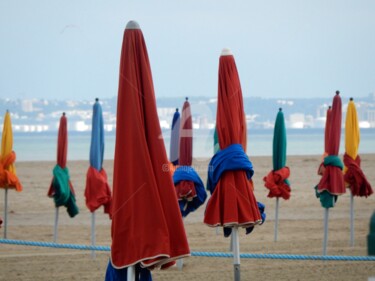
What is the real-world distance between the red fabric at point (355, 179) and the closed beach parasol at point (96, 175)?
3.54 metres

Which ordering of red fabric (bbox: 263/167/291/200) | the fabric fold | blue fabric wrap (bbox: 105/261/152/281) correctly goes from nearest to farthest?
blue fabric wrap (bbox: 105/261/152/281) → the fabric fold → red fabric (bbox: 263/167/291/200)

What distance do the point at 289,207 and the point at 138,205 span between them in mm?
13201

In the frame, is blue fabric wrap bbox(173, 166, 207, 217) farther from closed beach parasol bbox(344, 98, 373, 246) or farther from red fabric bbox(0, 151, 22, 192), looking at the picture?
red fabric bbox(0, 151, 22, 192)

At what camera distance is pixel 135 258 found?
481cm

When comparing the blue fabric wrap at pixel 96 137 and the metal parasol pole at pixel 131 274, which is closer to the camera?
the metal parasol pole at pixel 131 274

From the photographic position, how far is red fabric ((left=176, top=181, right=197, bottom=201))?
9.42m

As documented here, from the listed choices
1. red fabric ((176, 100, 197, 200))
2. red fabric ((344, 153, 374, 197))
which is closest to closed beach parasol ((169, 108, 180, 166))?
red fabric ((176, 100, 197, 200))

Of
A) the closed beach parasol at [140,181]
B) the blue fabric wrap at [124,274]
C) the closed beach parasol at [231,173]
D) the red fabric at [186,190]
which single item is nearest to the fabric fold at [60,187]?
the red fabric at [186,190]

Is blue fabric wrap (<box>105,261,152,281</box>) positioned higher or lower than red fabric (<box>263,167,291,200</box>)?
higher

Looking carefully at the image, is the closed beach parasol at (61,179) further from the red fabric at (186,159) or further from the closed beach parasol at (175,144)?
the red fabric at (186,159)

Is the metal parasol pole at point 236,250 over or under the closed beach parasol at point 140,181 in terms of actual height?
under

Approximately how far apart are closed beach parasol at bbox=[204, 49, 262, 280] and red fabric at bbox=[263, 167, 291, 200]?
4995 mm

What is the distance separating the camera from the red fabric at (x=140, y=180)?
4.82 meters

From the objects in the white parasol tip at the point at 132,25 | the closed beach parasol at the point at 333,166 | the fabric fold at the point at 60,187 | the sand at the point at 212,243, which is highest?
the white parasol tip at the point at 132,25
